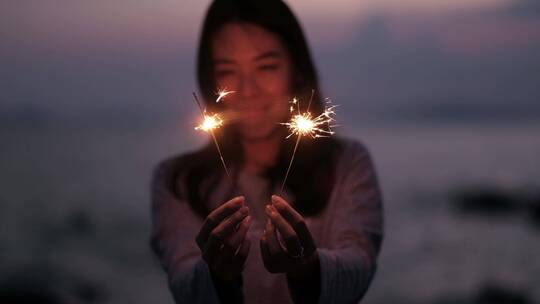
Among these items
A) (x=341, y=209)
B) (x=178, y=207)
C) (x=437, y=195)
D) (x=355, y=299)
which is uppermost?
(x=437, y=195)

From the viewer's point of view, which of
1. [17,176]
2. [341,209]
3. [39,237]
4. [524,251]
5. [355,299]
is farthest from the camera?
[17,176]

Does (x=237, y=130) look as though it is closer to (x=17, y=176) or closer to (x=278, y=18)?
(x=278, y=18)

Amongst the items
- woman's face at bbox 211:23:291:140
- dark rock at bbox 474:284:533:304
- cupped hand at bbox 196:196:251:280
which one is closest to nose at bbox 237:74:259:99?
woman's face at bbox 211:23:291:140

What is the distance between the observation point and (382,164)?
1356 centimetres

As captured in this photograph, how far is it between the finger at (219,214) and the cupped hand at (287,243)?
111 mm

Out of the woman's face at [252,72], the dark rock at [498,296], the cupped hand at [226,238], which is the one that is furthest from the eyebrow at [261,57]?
the dark rock at [498,296]

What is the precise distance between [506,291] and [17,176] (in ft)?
30.5

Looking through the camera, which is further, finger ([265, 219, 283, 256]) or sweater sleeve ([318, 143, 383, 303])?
sweater sleeve ([318, 143, 383, 303])

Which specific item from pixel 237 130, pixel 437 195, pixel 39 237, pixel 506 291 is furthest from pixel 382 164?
pixel 237 130

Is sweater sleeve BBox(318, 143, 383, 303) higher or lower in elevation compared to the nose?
lower

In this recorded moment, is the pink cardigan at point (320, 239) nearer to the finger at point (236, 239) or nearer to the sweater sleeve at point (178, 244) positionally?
the sweater sleeve at point (178, 244)

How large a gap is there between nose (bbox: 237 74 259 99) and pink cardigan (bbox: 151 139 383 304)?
1.52 feet

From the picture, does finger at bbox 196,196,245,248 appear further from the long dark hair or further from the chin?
the chin

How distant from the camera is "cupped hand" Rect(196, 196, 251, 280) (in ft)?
6.41
